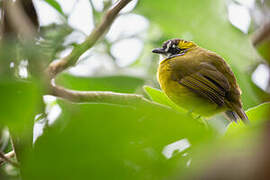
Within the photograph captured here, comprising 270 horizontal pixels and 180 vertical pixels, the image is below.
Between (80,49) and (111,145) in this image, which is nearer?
(111,145)

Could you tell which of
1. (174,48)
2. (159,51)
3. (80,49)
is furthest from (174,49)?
(80,49)

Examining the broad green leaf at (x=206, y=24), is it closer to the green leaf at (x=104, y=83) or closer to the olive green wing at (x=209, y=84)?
the olive green wing at (x=209, y=84)

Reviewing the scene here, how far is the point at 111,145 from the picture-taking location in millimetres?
522

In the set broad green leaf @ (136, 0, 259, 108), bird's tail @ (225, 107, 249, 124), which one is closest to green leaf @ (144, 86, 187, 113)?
bird's tail @ (225, 107, 249, 124)

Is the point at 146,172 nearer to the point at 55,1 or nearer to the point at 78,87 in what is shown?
the point at 78,87

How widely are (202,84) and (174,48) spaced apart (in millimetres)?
755

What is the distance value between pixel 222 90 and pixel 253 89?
0.57m

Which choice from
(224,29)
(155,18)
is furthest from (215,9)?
(155,18)

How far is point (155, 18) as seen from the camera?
118 inches

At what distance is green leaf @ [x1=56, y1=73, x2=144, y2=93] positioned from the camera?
1501mm

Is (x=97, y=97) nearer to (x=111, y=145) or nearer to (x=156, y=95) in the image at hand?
(x=156, y=95)

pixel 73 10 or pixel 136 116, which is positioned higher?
pixel 136 116

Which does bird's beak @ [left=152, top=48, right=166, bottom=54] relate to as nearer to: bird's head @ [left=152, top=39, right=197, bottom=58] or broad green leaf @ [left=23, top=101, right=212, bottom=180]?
bird's head @ [left=152, top=39, right=197, bottom=58]

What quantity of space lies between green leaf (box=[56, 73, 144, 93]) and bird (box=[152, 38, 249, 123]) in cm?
68
